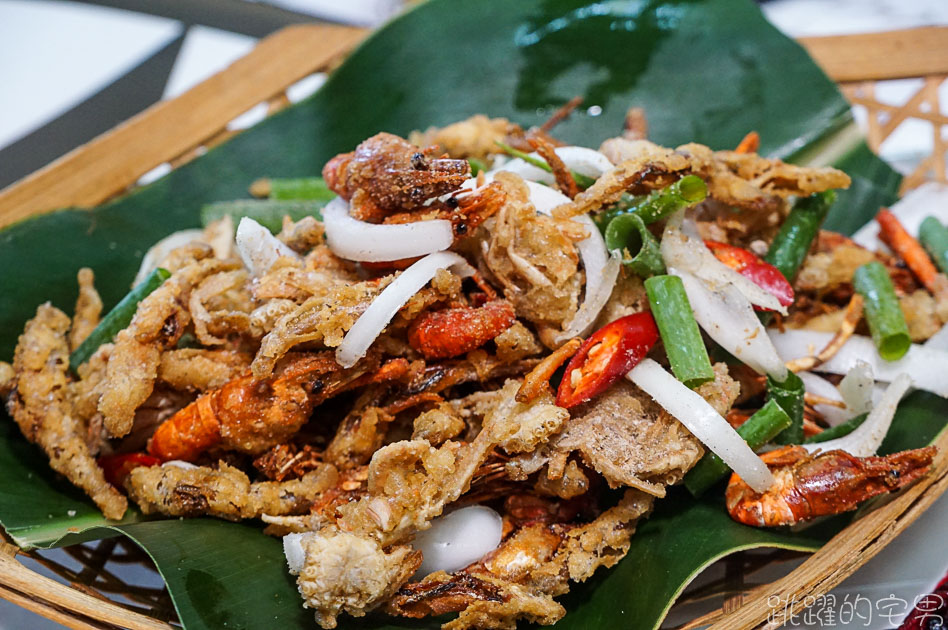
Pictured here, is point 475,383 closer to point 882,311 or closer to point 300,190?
point 300,190

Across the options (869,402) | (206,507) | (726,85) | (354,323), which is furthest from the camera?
(726,85)

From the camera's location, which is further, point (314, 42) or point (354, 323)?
point (314, 42)

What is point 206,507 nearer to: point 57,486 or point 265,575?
point 265,575

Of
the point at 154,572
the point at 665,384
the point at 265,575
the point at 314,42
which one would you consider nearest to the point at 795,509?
the point at 665,384

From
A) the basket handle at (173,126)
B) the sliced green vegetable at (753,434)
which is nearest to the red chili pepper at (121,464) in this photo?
the basket handle at (173,126)

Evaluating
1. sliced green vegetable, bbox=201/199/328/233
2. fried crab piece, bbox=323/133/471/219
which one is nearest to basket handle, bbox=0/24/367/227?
sliced green vegetable, bbox=201/199/328/233

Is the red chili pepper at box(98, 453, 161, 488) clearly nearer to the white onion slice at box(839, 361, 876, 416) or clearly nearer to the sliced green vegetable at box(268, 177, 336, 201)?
the sliced green vegetable at box(268, 177, 336, 201)

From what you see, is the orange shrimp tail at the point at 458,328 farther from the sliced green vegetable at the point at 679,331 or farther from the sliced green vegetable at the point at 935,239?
the sliced green vegetable at the point at 935,239
